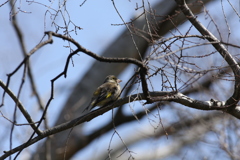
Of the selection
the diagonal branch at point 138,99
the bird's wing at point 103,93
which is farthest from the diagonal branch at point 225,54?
the bird's wing at point 103,93

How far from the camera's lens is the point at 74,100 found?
36.3 ft

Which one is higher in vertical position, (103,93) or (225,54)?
(103,93)

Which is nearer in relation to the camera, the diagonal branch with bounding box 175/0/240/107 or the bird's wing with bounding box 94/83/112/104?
the diagonal branch with bounding box 175/0/240/107

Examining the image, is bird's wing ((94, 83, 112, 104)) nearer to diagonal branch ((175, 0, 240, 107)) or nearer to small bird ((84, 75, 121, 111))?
small bird ((84, 75, 121, 111))

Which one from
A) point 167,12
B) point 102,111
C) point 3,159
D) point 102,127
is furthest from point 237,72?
point 102,127

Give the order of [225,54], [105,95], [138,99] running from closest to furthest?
[138,99]
[225,54]
[105,95]

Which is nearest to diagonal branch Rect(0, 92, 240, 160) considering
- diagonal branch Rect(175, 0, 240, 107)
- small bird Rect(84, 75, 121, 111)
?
diagonal branch Rect(175, 0, 240, 107)

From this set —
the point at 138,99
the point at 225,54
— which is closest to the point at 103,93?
the point at 138,99

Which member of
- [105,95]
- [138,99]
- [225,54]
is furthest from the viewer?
[105,95]

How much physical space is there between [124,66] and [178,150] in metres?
2.90

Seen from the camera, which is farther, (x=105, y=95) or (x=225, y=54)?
(x=105, y=95)

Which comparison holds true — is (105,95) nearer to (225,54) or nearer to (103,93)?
(103,93)

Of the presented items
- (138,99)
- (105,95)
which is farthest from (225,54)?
(105,95)

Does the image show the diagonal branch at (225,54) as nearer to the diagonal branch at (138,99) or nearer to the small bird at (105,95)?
the diagonal branch at (138,99)
